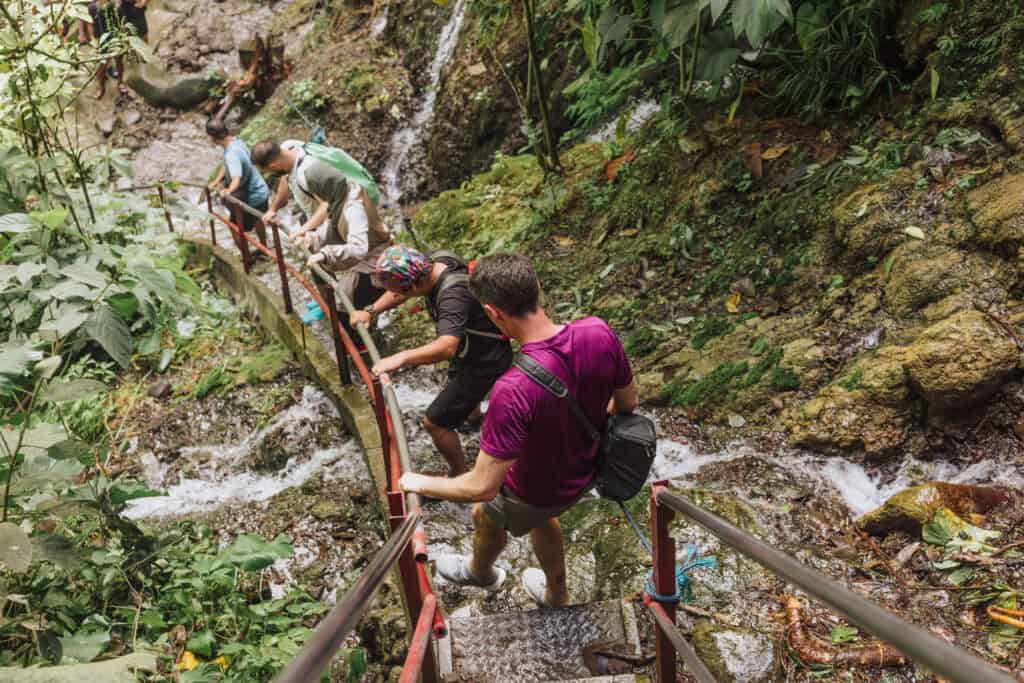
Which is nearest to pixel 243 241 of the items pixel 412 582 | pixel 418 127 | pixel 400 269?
pixel 418 127

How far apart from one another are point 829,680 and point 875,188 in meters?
3.60

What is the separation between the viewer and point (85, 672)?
2248 millimetres

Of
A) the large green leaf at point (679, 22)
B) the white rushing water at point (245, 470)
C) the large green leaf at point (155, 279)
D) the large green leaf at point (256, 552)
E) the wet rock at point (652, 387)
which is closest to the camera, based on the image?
the large green leaf at point (155, 279)

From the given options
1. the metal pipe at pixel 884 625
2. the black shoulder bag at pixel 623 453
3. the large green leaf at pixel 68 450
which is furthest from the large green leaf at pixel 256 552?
the metal pipe at pixel 884 625

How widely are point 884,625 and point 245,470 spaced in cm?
588

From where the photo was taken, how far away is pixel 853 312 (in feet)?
15.0

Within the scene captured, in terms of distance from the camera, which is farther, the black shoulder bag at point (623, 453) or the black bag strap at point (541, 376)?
the black shoulder bag at point (623, 453)

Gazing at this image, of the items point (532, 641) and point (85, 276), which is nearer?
point (85, 276)

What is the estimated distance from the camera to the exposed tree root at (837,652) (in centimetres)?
259

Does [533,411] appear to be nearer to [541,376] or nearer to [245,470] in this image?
[541,376]

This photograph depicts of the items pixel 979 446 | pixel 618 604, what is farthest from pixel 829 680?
pixel 979 446

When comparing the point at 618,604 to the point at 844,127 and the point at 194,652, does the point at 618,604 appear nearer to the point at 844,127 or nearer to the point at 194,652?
the point at 194,652

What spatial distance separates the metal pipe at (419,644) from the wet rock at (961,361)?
3.00 meters

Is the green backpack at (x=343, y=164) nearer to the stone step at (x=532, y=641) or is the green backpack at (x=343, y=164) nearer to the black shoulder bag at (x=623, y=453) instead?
the black shoulder bag at (x=623, y=453)
